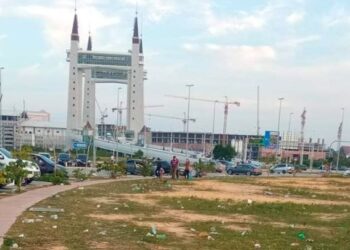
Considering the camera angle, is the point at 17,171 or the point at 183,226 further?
the point at 17,171

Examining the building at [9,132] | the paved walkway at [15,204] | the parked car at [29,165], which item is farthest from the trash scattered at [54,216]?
the building at [9,132]

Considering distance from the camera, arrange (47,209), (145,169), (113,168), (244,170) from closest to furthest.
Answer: (47,209)
(113,168)
(145,169)
(244,170)

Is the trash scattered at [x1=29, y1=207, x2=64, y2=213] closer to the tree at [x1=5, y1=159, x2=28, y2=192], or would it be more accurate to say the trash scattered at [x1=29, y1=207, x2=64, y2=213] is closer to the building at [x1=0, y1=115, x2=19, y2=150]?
the tree at [x1=5, y1=159, x2=28, y2=192]

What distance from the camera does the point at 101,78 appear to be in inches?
5443

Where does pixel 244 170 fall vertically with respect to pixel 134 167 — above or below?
below

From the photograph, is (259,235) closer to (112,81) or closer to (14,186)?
(14,186)

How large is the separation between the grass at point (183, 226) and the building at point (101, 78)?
116684mm

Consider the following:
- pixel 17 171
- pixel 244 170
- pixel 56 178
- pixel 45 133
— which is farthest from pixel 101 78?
pixel 17 171

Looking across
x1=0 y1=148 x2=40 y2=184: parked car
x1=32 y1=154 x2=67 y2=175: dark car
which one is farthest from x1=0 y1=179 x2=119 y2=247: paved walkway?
x1=32 y1=154 x2=67 y2=175: dark car

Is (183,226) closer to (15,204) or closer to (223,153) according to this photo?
(15,204)

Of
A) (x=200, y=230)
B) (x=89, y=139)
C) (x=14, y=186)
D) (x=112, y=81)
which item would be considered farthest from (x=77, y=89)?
(x=200, y=230)

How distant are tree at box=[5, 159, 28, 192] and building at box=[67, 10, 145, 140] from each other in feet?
371

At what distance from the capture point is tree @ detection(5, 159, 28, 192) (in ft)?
71.9

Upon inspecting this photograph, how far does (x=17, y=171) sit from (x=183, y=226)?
999cm
